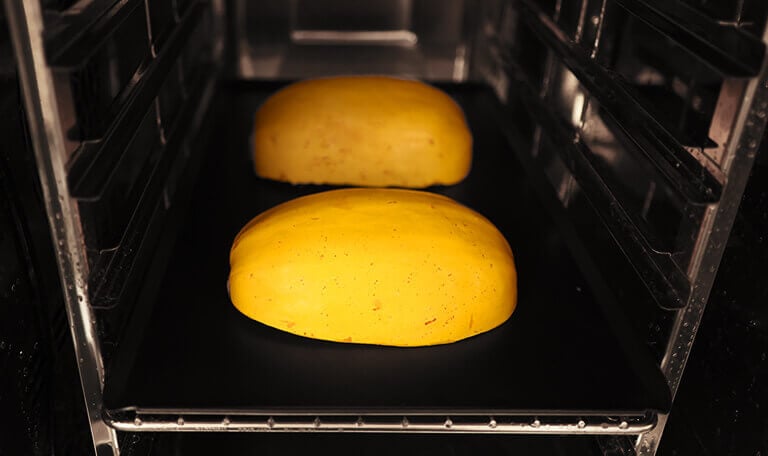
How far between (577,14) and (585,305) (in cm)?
46

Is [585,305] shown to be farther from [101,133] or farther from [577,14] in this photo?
[101,133]

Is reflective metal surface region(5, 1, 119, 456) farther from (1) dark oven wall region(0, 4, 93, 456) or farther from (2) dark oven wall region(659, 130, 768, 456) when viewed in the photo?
(2) dark oven wall region(659, 130, 768, 456)

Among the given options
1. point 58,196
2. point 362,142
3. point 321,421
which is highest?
point 58,196

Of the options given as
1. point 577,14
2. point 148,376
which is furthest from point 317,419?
point 577,14

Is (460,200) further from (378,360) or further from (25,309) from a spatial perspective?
(25,309)

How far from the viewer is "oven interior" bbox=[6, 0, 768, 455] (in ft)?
2.20

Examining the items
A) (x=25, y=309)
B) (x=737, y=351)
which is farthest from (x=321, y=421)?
(x=737, y=351)

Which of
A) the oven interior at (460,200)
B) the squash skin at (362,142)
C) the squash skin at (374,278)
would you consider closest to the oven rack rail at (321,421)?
the oven interior at (460,200)

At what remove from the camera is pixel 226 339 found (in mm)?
846

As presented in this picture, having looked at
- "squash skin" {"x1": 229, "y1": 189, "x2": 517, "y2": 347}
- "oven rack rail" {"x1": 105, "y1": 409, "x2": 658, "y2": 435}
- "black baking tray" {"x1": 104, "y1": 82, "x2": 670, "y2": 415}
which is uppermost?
"squash skin" {"x1": 229, "y1": 189, "x2": 517, "y2": 347}

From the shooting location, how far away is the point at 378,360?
829 mm

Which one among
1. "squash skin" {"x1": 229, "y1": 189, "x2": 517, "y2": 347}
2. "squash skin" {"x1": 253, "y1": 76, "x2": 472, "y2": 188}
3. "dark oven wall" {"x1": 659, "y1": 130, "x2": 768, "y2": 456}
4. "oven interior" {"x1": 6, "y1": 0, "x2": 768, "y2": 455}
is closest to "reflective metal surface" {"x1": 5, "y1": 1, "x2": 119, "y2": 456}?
"oven interior" {"x1": 6, "y1": 0, "x2": 768, "y2": 455}

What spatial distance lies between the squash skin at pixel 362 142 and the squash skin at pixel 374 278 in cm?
27

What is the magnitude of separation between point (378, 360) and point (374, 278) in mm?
93
